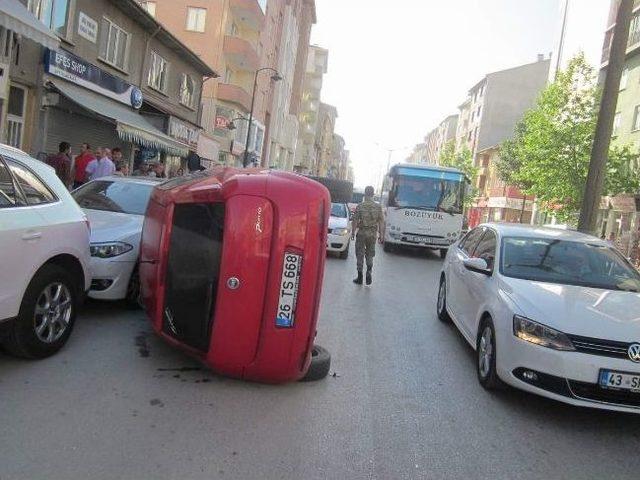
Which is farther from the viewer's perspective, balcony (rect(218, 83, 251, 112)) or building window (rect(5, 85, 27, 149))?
balcony (rect(218, 83, 251, 112))

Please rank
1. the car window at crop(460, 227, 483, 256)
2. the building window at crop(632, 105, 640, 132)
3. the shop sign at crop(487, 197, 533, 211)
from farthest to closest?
the shop sign at crop(487, 197, 533, 211) < the building window at crop(632, 105, 640, 132) < the car window at crop(460, 227, 483, 256)

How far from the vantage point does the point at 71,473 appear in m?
3.12

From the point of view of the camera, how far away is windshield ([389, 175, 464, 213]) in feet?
57.4

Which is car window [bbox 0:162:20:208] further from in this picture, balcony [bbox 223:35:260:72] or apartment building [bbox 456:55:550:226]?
apartment building [bbox 456:55:550:226]

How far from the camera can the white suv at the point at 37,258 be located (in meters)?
4.25

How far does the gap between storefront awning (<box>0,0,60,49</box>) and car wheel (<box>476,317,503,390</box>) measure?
8.86 metres

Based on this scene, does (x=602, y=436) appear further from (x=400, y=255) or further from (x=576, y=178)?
(x=576, y=178)

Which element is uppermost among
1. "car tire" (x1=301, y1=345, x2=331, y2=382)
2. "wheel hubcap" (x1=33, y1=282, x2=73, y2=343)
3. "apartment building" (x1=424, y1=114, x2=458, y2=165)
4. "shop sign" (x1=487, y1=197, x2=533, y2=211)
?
"apartment building" (x1=424, y1=114, x2=458, y2=165)

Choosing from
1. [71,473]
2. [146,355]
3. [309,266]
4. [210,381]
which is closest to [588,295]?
[309,266]

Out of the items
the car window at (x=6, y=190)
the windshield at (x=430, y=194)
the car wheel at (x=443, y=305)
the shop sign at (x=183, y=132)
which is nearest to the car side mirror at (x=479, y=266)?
the car wheel at (x=443, y=305)

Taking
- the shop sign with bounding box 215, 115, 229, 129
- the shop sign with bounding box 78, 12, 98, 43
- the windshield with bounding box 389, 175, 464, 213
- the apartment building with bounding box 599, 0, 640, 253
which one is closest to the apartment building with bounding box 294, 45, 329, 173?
the shop sign with bounding box 215, 115, 229, 129

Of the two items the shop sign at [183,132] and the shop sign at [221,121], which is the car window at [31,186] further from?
the shop sign at [221,121]

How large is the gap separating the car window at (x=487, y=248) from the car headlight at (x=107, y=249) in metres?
3.74

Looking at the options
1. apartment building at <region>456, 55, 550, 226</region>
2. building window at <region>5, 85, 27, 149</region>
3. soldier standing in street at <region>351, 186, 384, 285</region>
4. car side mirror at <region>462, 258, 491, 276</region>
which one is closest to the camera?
car side mirror at <region>462, 258, 491, 276</region>
